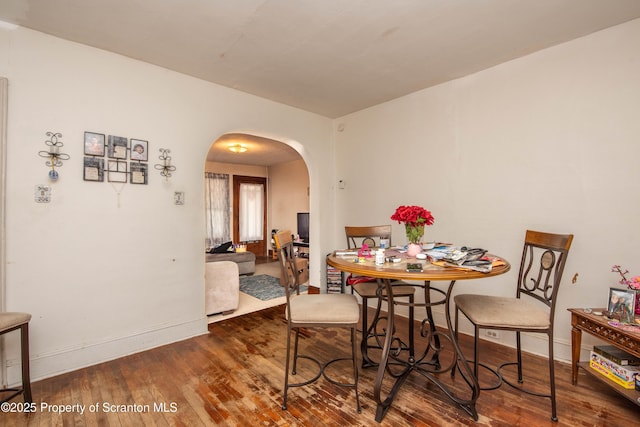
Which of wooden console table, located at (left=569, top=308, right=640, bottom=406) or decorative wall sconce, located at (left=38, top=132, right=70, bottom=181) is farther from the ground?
decorative wall sconce, located at (left=38, top=132, right=70, bottom=181)

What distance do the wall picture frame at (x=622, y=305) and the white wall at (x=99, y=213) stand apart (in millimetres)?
3399

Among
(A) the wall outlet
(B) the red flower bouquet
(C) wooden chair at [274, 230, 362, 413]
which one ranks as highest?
(B) the red flower bouquet

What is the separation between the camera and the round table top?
63.2 inches

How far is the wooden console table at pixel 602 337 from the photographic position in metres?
1.75

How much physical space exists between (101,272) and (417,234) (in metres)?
2.64

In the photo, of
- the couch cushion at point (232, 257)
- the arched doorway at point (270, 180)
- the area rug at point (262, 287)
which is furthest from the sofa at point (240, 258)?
the arched doorway at point (270, 180)

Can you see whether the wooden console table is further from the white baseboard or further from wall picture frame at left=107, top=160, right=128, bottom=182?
wall picture frame at left=107, top=160, right=128, bottom=182

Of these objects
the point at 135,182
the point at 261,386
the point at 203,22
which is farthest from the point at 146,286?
the point at 203,22

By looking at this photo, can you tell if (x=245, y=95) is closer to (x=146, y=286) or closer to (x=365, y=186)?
(x=365, y=186)

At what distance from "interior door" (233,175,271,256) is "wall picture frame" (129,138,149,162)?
534 cm

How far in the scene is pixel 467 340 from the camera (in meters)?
2.88

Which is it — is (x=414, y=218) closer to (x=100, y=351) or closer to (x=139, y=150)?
(x=139, y=150)

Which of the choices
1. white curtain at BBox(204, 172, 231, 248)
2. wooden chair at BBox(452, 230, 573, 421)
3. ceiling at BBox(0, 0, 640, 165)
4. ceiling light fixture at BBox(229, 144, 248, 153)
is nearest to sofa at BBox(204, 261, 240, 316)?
ceiling at BBox(0, 0, 640, 165)

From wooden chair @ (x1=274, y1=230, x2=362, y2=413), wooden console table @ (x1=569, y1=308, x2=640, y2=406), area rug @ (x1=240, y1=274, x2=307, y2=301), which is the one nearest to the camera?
wooden console table @ (x1=569, y1=308, x2=640, y2=406)
